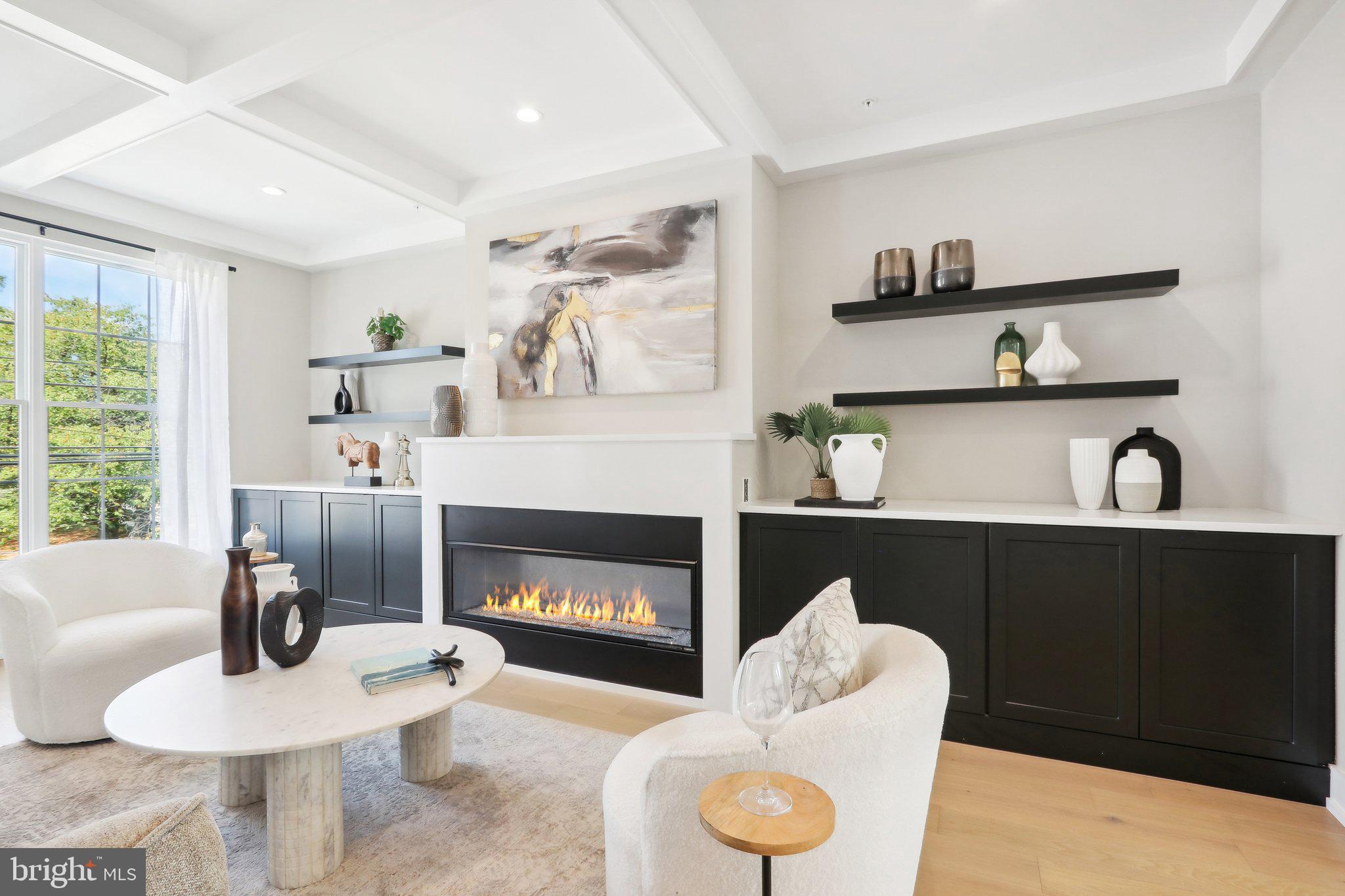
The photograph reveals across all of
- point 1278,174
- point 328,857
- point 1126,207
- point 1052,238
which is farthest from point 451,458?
point 1278,174

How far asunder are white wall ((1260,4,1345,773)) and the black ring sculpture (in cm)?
336

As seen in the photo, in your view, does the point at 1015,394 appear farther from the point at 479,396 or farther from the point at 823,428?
the point at 479,396

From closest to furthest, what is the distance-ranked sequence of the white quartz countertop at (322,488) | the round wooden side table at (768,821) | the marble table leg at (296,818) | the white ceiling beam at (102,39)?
A: 1. the round wooden side table at (768,821)
2. the marble table leg at (296,818)
3. the white ceiling beam at (102,39)
4. the white quartz countertop at (322,488)

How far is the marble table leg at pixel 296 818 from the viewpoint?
1725 mm

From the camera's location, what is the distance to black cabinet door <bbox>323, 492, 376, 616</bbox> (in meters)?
4.10

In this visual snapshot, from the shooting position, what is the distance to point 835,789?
3.62ft

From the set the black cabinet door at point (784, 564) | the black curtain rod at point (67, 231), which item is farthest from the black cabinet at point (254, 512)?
the black cabinet door at point (784, 564)

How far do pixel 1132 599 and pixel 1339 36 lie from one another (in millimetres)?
1954

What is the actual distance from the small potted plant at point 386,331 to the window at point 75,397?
1319mm

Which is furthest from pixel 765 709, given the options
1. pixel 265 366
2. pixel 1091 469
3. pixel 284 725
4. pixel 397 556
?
pixel 265 366

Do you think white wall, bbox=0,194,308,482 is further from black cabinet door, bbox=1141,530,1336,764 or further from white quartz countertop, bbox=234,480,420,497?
black cabinet door, bbox=1141,530,1336,764

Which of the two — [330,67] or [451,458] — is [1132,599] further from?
[330,67]

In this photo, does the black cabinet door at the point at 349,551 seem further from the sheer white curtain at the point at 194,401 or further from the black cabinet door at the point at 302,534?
the sheer white curtain at the point at 194,401

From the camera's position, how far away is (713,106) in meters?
2.70
